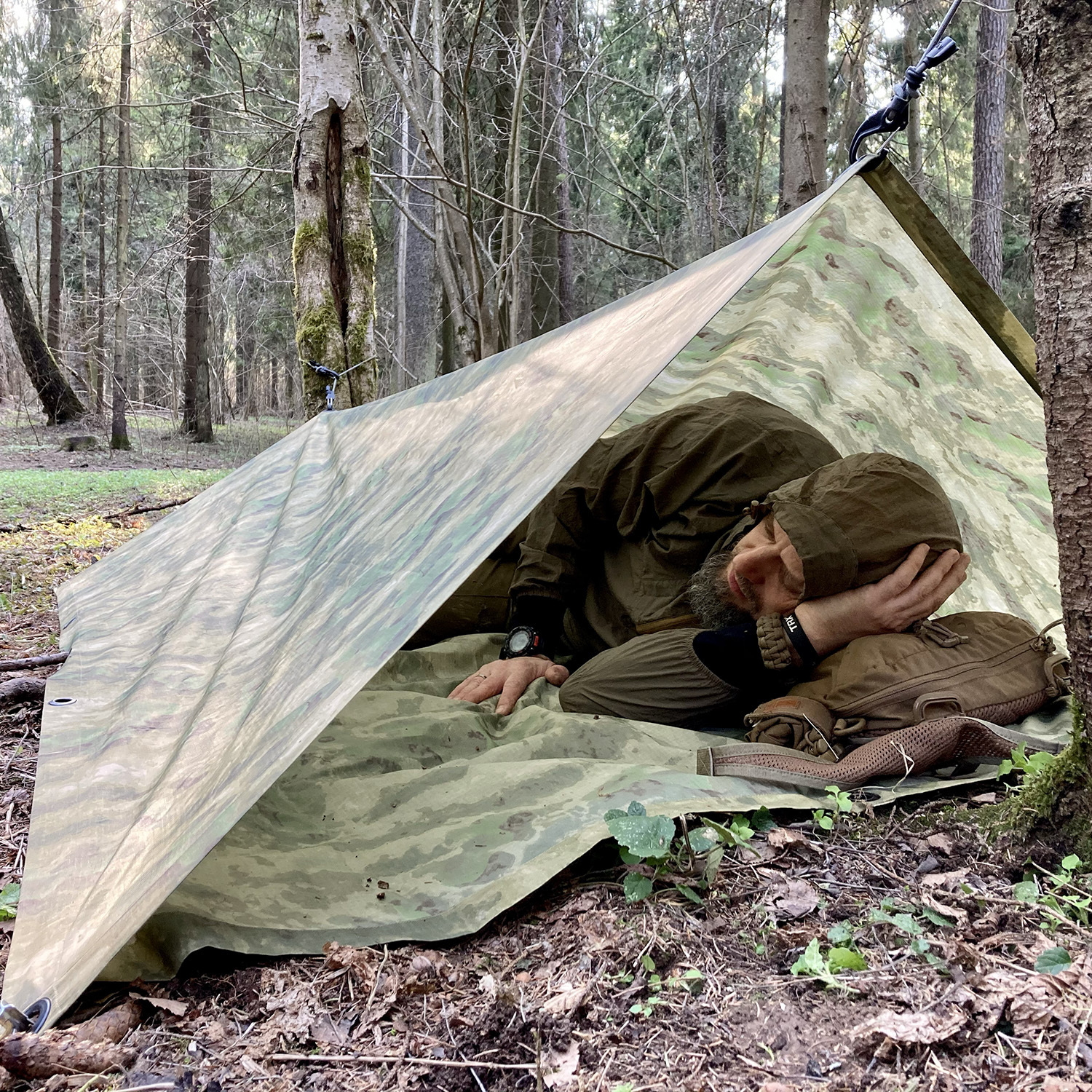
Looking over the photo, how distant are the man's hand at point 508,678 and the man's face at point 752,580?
442 millimetres

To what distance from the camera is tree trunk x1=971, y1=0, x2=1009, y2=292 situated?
26.0ft

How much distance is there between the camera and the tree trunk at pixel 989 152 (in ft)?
26.0

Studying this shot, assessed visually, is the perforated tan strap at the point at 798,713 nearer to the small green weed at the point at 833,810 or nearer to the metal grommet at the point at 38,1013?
the small green weed at the point at 833,810

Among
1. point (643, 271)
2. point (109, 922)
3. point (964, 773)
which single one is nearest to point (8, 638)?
point (109, 922)

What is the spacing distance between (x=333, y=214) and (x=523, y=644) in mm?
2428

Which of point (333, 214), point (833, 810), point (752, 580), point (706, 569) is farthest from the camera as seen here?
point (333, 214)

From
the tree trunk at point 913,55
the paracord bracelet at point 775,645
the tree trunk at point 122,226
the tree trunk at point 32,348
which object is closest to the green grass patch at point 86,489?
the tree trunk at point 122,226

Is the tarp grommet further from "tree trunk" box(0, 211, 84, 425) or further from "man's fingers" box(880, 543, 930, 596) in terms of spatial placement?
"tree trunk" box(0, 211, 84, 425)

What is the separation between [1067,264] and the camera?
1237 mm

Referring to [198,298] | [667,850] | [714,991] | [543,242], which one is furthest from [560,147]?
[198,298]

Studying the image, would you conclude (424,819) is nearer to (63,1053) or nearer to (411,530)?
(411,530)

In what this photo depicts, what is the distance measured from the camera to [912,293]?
2773 mm

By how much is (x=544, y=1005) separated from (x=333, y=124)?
3797 millimetres

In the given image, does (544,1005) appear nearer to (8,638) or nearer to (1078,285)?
(1078,285)
